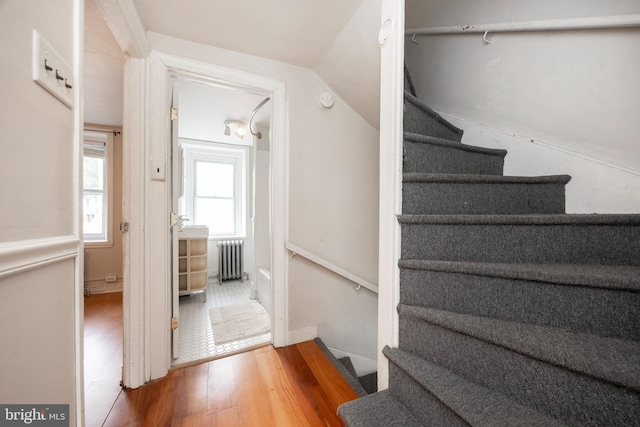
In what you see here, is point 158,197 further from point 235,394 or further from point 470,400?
point 470,400

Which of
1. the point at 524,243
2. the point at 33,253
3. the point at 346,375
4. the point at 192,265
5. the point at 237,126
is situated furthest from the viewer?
the point at 237,126

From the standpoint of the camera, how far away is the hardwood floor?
1.11 meters

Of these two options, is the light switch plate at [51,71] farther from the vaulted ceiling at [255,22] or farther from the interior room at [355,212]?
the vaulted ceiling at [255,22]

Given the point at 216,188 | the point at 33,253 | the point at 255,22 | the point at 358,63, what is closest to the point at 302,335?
the point at 33,253

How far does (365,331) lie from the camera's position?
80.2 inches

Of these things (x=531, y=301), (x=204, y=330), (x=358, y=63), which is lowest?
(x=204, y=330)

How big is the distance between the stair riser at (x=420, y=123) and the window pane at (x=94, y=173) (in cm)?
397

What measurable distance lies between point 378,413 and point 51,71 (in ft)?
5.02

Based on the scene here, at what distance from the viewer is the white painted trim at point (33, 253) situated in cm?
49

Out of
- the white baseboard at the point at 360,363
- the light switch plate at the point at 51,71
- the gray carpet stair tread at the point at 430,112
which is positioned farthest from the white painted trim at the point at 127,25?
the white baseboard at the point at 360,363

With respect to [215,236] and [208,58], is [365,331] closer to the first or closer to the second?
[208,58]

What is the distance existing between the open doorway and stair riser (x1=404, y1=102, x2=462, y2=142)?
113 centimetres

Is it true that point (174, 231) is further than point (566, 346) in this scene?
Yes

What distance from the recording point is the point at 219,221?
403cm
